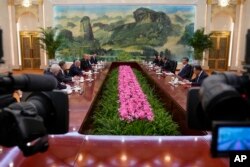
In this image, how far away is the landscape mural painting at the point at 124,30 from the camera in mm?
14984

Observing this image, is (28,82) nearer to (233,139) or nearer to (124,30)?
(233,139)

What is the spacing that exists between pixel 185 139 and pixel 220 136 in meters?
1.49

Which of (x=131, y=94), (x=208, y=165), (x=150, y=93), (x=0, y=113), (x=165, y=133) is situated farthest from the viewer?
(x=150, y=93)

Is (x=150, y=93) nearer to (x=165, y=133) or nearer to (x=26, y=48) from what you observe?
(x=165, y=133)

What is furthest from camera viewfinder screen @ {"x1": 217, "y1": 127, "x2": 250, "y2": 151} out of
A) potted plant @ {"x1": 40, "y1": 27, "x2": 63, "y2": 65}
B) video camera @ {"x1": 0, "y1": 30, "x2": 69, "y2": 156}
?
potted plant @ {"x1": 40, "y1": 27, "x2": 63, "y2": 65}

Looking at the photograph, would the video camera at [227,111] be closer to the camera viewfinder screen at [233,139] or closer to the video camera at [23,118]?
the camera viewfinder screen at [233,139]

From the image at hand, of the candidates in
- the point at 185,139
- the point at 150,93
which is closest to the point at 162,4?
the point at 150,93

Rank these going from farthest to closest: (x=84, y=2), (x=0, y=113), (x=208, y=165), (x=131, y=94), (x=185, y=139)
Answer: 1. (x=84, y=2)
2. (x=131, y=94)
3. (x=185, y=139)
4. (x=208, y=165)
5. (x=0, y=113)

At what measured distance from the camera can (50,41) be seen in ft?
46.4

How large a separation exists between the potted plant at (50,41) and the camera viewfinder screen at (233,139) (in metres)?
13.7

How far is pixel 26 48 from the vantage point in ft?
50.9

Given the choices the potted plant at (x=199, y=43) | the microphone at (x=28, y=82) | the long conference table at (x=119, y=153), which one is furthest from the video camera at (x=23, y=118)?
the potted plant at (x=199, y=43)

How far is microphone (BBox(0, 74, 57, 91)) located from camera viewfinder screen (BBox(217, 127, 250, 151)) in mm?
579

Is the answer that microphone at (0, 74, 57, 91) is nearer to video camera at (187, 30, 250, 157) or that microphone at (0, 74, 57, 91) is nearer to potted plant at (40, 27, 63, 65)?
video camera at (187, 30, 250, 157)
